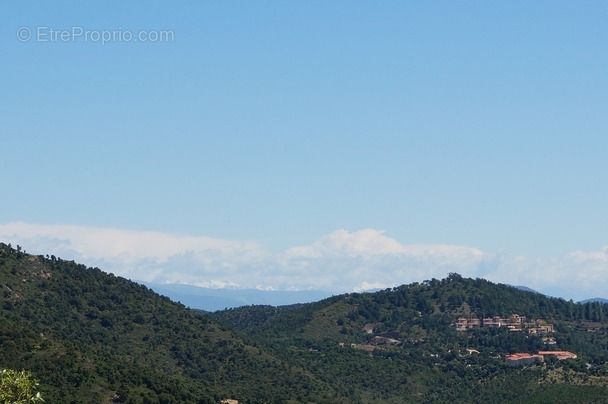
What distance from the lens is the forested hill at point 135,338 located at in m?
136

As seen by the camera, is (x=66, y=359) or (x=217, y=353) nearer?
(x=66, y=359)

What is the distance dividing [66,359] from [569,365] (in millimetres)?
105784

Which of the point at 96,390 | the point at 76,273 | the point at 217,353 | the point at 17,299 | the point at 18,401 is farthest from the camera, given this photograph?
the point at 76,273

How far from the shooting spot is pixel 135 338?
181375mm

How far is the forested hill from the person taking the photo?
136m

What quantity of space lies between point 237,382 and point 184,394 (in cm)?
4141

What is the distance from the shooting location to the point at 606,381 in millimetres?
174375

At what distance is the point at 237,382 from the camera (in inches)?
6786

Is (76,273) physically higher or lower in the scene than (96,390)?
higher

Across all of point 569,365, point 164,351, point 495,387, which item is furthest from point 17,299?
point 569,365

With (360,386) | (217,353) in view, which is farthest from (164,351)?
(360,386)

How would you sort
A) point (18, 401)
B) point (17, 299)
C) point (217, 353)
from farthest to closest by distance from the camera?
point (217, 353) < point (17, 299) < point (18, 401)

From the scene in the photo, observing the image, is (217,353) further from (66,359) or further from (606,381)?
(606,381)

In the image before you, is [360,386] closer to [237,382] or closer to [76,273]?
[237,382]
